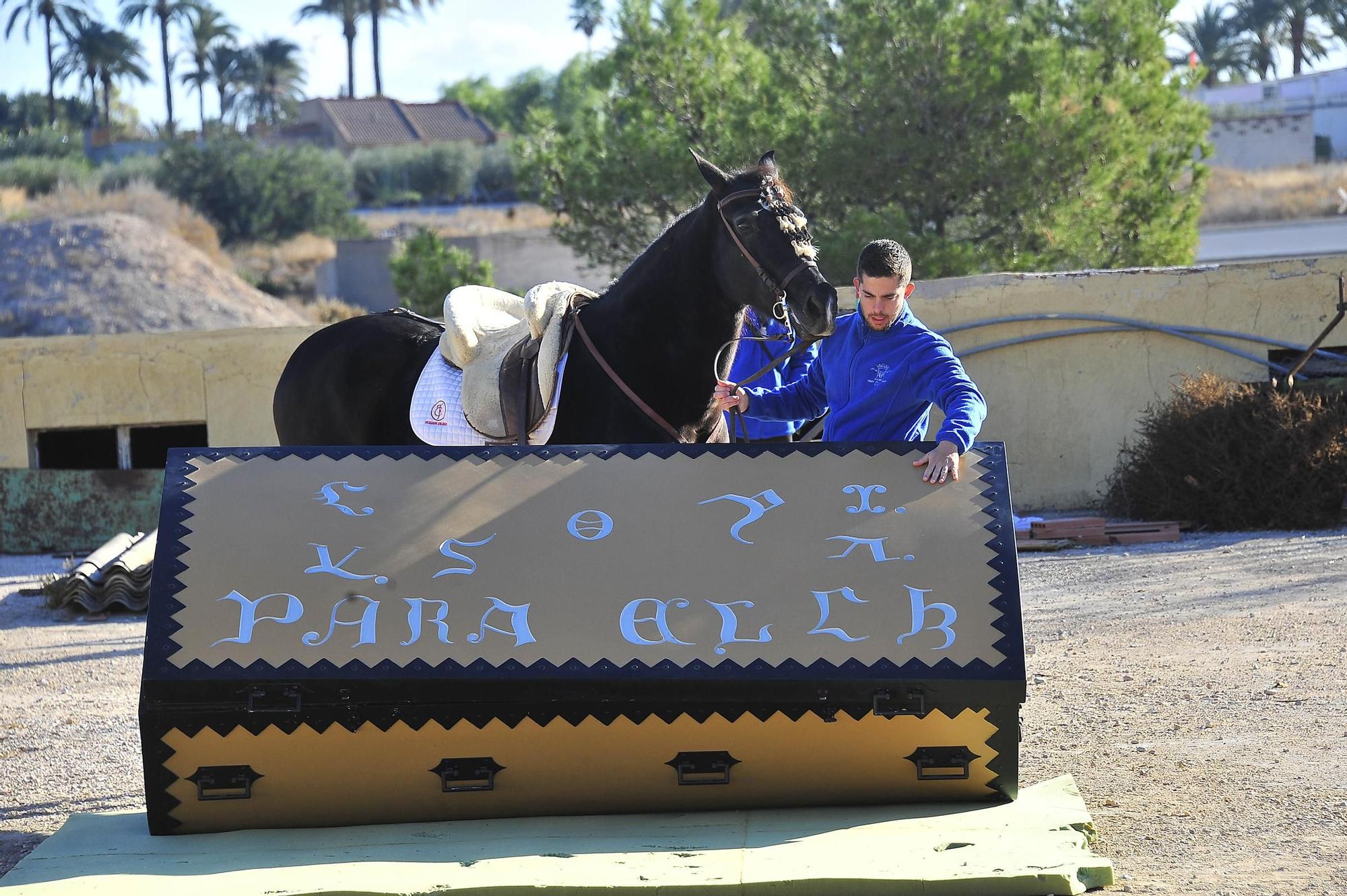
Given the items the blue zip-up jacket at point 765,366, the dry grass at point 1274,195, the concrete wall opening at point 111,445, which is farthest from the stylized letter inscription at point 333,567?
the dry grass at point 1274,195

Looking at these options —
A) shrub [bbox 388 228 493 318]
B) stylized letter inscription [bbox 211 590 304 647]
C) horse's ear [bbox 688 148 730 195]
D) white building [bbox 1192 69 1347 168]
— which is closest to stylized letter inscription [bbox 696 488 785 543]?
stylized letter inscription [bbox 211 590 304 647]

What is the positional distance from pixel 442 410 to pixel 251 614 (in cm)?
209

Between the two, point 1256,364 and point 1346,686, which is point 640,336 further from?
point 1256,364

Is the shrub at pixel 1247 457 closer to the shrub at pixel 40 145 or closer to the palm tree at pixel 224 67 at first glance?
the shrub at pixel 40 145

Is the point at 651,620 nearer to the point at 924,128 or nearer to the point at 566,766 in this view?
the point at 566,766

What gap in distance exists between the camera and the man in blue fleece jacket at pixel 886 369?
4.66m

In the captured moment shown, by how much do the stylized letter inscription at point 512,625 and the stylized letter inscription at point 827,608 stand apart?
819 millimetres

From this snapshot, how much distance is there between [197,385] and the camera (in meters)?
13.5

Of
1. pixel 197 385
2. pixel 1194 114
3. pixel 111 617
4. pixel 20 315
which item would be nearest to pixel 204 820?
pixel 111 617

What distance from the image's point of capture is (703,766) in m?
4.25

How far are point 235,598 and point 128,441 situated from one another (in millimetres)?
10236

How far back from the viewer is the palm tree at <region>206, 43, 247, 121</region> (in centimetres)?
8656

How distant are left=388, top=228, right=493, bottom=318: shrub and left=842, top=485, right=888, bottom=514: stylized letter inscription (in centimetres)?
2127

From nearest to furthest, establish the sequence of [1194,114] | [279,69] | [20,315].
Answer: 1. [1194,114]
2. [20,315]
3. [279,69]
